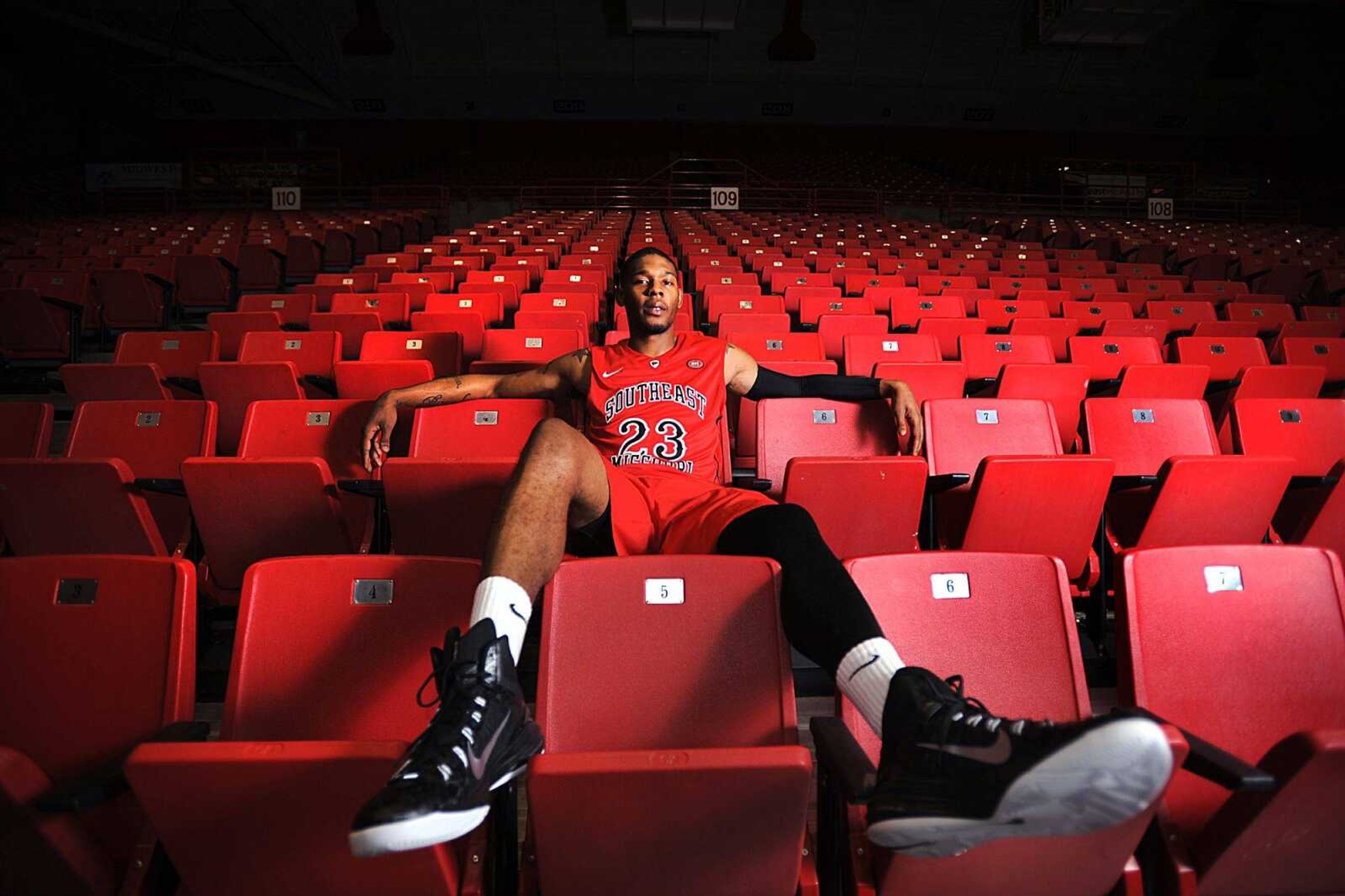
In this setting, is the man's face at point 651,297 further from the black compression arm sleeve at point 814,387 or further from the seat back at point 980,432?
the seat back at point 980,432

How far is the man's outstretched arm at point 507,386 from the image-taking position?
2.15 metres

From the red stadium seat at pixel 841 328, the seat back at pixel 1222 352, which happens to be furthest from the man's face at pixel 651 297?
the seat back at pixel 1222 352

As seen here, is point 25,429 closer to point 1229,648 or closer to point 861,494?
point 861,494

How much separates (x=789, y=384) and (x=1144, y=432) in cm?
125

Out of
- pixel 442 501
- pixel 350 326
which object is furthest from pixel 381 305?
pixel 442 501

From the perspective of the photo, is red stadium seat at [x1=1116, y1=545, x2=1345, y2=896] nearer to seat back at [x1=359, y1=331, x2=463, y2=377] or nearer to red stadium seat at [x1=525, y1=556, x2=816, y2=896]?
red stadium seat at [x1=525, y1=556, x2=816, y2=896]

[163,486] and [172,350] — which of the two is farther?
[172,350]

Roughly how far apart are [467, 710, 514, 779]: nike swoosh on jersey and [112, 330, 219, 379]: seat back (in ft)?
10.8

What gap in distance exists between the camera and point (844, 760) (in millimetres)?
1068

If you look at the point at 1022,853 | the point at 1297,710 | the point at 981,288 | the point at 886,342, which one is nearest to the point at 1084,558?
the point at 1297,710

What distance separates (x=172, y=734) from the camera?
1152mm

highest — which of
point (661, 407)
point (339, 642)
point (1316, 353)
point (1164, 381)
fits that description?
point (1316, 353)

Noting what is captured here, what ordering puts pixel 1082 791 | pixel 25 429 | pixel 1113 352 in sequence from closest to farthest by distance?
pixel 1082 791 < pixel 25 429 < pixel 1113 352

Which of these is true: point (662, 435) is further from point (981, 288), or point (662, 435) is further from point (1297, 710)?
point (981, 288)
